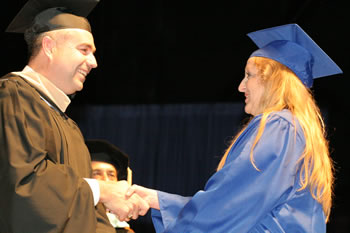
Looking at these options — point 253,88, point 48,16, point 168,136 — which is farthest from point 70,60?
point 168,136

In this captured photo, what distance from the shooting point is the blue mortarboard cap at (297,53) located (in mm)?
2623

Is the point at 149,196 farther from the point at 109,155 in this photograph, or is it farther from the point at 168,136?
the point at 168,136

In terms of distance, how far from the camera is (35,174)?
2.15m

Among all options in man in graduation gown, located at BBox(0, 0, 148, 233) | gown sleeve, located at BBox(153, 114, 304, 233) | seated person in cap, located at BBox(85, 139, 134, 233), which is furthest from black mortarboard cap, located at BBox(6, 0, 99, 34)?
seated person in cap, located at BBox(85, 139, 134, 233)

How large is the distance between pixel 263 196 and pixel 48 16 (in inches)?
57.8

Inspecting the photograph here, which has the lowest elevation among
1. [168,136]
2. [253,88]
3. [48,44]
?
[168,136]

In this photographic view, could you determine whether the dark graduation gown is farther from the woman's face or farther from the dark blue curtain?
the dark blue curtain

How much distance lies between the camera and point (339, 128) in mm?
6086

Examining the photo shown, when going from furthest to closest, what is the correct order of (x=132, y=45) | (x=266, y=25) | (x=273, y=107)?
(x=132, y=45)
(x=266, y=25)
(x=273, y=107)

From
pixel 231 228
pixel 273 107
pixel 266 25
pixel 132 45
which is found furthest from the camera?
pixel 132 45

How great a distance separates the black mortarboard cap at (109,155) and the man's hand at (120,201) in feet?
4.57

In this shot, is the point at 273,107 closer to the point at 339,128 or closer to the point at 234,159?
the point at 234,159

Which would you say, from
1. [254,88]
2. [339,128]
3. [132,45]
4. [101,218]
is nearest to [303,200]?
[254,88]

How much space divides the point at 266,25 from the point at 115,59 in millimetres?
2059
